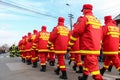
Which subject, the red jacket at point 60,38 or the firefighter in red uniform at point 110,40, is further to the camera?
the red jacket at point 60,38

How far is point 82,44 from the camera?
8.73 m

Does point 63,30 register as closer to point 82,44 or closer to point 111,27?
point 111,27

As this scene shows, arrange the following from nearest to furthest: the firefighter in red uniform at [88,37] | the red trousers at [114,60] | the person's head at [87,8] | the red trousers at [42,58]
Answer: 1. the firefighter in red uniform at [88,37]
2. the person's head at [87,8]
3. the red trousers at [114,60]
4. the red trousers at [42,58]

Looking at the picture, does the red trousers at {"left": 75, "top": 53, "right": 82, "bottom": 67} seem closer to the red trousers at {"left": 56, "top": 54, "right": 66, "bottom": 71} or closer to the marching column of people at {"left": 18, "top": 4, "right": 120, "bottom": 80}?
the marching column of people at {"left": 18, "top": 4, "right": 120, "bottom": 80}

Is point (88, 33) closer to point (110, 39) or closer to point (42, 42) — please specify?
point (110, 39)

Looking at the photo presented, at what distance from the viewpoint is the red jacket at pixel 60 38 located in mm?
11273

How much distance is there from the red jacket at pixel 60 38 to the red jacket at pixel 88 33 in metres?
2.64

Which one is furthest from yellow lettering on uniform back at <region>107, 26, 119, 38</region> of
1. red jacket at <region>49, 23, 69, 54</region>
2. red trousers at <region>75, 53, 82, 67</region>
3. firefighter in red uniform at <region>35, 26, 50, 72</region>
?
firefighter in red uniform at <region>35, 26, 50, 72</region>

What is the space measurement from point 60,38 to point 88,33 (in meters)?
2.88

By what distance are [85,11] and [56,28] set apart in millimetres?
2864

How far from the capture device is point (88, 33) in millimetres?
8570

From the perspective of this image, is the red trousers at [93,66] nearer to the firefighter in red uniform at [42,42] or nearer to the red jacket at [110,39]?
the red jacket at [110,39]

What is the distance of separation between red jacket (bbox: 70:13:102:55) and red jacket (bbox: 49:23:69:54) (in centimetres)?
264

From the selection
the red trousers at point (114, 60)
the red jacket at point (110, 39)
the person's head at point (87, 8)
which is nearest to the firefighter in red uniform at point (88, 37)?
the person's head at point (87, 8)
